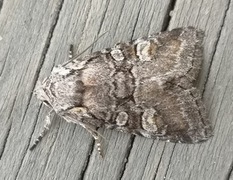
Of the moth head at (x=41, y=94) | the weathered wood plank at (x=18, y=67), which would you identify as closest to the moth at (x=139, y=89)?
the moth head at (x=41, y=94)

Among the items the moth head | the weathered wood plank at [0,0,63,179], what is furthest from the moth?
the weathered wood plank at [0,0,63,179]

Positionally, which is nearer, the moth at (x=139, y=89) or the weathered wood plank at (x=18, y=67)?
the moth at (x=139, y=89)

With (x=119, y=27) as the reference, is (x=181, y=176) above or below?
below

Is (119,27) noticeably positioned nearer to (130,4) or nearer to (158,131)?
(130,4)

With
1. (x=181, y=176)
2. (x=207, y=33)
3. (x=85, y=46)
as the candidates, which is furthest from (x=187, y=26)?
(x=181, y=176)

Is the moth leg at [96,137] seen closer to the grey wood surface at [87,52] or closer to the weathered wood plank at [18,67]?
the grey wood surface at [87,52]

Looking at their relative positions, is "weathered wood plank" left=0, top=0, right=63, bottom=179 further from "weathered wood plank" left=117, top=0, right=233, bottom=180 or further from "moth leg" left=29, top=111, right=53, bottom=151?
"weathered wood plank" left=117, top=0, right=233, bottom=180

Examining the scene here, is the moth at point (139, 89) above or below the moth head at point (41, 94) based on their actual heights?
above
